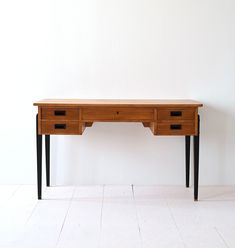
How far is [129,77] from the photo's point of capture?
287cm

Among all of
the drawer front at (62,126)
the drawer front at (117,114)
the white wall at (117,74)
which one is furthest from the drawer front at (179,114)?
the drawer front at (62,126)

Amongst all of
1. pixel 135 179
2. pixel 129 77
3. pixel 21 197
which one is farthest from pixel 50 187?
pixel 129 77

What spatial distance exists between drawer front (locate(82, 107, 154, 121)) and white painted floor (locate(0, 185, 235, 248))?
0.61m

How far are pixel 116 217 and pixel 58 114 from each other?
81cm

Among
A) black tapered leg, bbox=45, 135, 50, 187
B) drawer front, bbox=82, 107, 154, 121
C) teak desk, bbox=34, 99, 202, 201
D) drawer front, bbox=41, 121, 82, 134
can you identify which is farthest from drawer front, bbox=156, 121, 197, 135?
black tapered leg, bbox=45, 135, 50, 187

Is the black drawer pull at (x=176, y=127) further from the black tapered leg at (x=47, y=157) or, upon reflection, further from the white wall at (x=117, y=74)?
the black tapered leg at (x=47, y=157)

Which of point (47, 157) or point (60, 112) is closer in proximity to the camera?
point (60, 112)

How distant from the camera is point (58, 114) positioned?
8.09 feet

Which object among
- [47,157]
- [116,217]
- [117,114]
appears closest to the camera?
[116,217]

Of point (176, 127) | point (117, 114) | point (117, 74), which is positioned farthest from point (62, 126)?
point (176, 127)

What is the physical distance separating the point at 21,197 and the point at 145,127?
1.12 m

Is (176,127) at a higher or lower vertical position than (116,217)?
higher

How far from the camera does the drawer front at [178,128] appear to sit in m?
2.48

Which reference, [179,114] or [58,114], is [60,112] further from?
[179,114]
